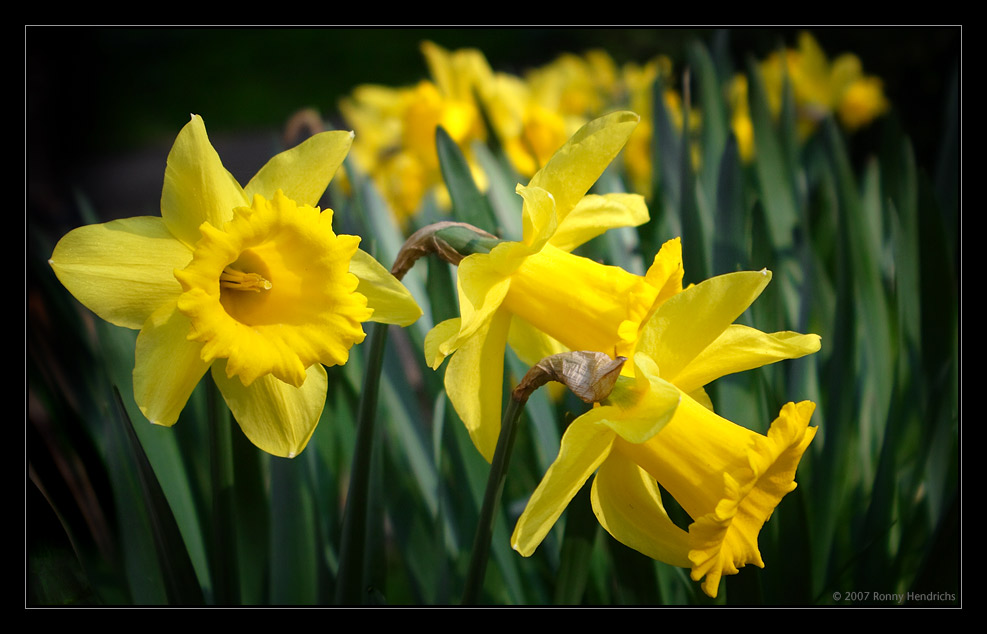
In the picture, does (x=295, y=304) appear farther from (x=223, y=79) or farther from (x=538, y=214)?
(x=223, y=79)

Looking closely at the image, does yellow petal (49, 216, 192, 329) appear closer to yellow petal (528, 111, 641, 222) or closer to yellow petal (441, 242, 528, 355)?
yellow petal (441, 242, 528, 355)

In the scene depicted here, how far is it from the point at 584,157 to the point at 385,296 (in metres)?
0.28

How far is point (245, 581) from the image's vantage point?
1.13 m

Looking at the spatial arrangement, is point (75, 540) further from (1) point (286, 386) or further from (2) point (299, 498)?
(1) point (286, 386)

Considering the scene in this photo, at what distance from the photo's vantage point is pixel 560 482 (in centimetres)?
72

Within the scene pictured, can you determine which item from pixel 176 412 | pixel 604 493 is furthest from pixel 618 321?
pixel 176 412

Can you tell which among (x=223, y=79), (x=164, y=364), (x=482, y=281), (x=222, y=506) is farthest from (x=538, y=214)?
(x=223, y=79)

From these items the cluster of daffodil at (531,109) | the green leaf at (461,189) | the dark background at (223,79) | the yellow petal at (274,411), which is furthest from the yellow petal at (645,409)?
the dark background at (223,79)

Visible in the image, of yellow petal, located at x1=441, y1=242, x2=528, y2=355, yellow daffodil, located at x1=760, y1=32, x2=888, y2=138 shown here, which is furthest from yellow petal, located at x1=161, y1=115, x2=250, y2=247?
Answer: yellow daffodil, located at x1=760, y1=32, x2=888, y2=138

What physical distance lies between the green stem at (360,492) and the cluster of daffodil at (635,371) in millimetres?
115

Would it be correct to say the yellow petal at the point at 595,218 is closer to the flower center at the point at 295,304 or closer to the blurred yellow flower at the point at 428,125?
the flower center at the point at 295,304

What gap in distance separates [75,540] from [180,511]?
14cm

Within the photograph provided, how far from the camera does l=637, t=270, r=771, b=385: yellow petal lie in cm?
74

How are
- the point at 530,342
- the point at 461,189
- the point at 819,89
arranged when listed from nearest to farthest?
the point at 530,342
the point at 461,189
the point at 819,89
